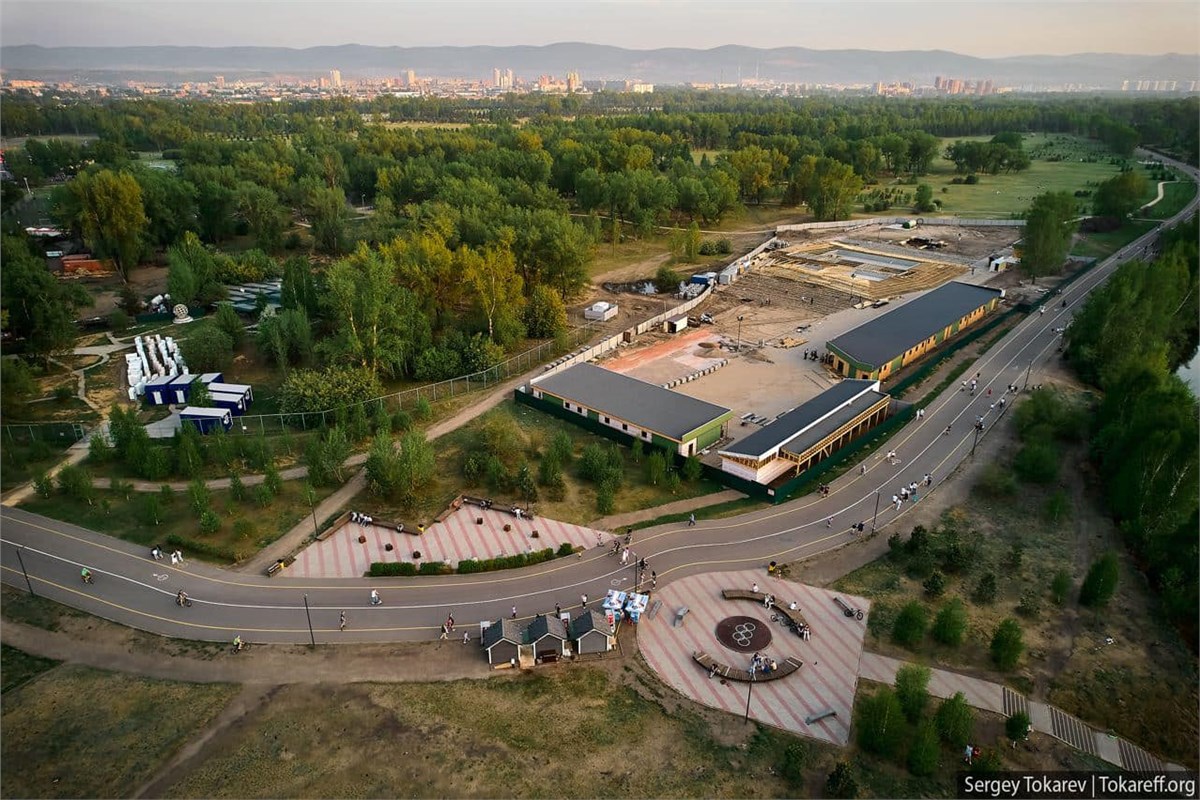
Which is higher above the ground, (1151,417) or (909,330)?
(1151,417)

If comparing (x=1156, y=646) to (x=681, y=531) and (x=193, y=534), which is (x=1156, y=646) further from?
(x=193, y=534)

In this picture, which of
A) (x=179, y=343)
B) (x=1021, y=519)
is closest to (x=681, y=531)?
(x=1021, y=519)

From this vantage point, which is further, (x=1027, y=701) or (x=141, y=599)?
(x=141, y=599)

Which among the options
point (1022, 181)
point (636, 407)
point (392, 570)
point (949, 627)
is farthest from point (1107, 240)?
point (392, 570)

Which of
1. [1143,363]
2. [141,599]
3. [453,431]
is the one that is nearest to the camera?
[141,599]

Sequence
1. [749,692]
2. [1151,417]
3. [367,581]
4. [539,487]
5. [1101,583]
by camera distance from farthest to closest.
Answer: [539,487] → [1151,417] → [367,581] → [1101,583] → [749,692]

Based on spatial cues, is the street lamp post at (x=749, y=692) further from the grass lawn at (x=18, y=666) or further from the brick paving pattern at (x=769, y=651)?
the grass lawn at (x=18, y=666)

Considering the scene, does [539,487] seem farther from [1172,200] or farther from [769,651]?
[1172,200]

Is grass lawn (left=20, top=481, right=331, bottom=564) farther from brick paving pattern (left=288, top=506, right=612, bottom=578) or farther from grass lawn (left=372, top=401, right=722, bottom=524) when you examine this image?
grass lawn (left=372, top=401, right=722, bottom=524)

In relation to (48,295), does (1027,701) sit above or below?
below
